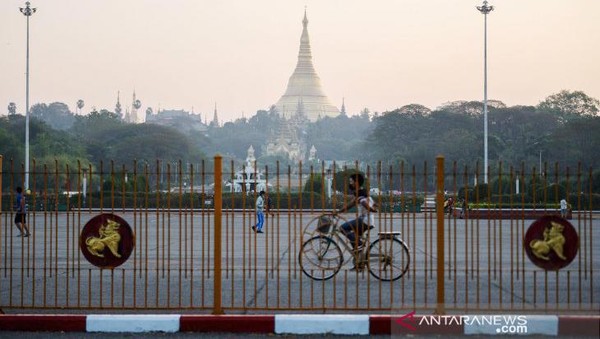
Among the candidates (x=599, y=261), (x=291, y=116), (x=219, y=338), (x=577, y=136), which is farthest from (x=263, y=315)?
(x=291, y=116)

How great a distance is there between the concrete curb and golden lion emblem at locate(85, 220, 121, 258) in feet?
2.38

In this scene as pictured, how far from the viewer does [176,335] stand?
906 cm

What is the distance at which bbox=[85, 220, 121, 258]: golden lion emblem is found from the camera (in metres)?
9.76

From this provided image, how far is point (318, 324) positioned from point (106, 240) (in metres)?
2.12

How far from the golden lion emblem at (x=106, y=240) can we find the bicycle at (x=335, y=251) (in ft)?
8.46

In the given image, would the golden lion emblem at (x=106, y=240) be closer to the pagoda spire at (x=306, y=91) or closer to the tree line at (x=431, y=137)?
the tree line at (x=431, y=137)

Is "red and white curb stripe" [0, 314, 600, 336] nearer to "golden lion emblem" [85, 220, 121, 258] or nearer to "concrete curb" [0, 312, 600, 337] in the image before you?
"concrete curb" [0, 312, 600, 337]

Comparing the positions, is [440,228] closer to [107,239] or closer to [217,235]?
[217,235]

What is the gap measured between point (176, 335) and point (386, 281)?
12.5ft

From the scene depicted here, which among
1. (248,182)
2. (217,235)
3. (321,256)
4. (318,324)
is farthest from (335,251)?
(248,182)

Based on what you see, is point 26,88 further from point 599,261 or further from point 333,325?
point 333,325

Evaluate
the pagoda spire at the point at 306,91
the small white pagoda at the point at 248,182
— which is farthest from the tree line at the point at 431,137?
the pagoda spire at the point at 306,91

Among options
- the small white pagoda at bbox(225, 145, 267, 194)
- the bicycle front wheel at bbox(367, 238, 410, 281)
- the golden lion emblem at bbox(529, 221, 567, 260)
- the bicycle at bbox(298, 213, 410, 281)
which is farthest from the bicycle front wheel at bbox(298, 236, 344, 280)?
the golden lion emblem at bbox(529, 221, 567, 260)

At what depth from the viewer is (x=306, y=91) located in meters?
180
